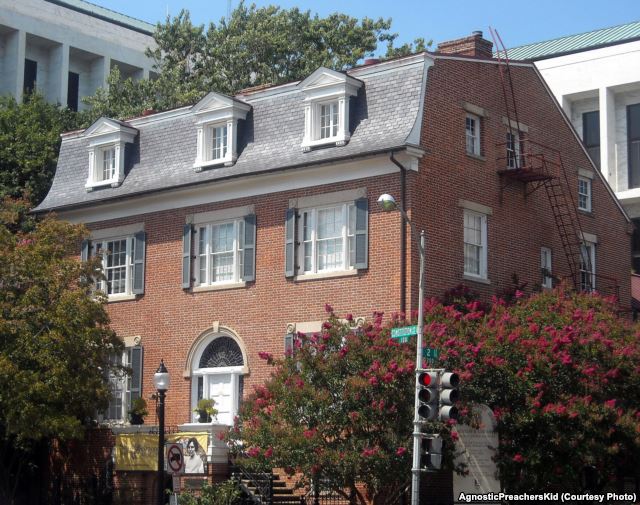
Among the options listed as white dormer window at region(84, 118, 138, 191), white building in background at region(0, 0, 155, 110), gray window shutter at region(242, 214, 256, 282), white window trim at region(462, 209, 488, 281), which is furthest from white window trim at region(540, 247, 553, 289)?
white building in background at region(0, 0, 155, 110)

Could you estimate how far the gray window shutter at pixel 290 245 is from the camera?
3175 centimetres

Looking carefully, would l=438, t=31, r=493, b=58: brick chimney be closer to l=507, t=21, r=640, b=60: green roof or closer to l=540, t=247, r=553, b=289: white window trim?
l=540, t=247, r=553, b=289: white window trim

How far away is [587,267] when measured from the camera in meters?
36.5

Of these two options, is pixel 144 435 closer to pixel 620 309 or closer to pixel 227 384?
pixel 227 384

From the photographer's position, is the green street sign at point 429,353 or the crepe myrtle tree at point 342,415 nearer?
the green street sign at point 429,353

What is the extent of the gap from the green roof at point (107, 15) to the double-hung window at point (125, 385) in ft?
115

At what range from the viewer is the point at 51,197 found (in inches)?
1502

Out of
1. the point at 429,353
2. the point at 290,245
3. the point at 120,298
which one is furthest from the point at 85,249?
the point at 429,353

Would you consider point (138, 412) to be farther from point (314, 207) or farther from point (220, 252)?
point (314, 207)

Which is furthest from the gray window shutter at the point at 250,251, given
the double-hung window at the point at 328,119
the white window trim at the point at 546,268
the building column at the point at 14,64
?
the building column at the point at 14,64

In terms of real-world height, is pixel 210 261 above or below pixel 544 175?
below

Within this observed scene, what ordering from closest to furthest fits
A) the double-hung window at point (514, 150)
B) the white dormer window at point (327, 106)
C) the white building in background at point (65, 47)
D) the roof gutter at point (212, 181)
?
the roof gutter at point (212, 181) < the white dormer window at point (327, 106) < the double-hung window at point (514, 150) < the white building in background at point (65, 47)

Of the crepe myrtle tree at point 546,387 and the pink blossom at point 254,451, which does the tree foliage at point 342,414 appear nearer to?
the pink blossom at point 254,451

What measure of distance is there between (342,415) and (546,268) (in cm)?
1176
